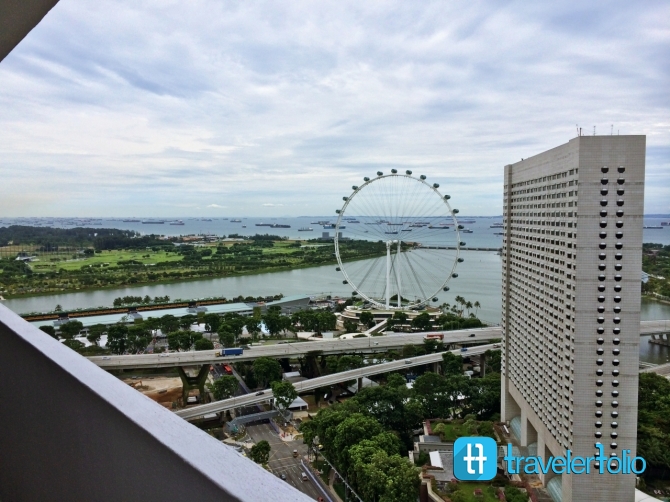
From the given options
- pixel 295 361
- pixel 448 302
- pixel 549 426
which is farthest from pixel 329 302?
pixel 549 426

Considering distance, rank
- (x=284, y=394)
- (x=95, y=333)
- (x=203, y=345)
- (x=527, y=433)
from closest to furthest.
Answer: (x=527, y=433) → (x=284, y=394) → (x=203, y=345) → (x=95, y=333)

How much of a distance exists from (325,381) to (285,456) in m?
1.90

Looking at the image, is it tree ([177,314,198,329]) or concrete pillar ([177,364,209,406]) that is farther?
tree ([177,314,198,329])

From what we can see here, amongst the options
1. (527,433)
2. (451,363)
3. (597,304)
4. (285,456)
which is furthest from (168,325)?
(597,304)

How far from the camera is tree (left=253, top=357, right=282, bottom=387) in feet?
21.8

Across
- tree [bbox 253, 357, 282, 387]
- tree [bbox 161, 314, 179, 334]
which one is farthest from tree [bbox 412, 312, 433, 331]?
tree [bbox 161, 314, 179, 334]

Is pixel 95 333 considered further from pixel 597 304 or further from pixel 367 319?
pixel 597 304

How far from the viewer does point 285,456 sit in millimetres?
4754

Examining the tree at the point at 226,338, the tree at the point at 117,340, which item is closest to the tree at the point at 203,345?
the tree at the point at 226,338

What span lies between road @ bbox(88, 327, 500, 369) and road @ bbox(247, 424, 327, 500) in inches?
67.6

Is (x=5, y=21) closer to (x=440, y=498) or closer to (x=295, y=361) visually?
(x=440, y=498)

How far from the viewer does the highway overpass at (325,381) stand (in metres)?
5.57

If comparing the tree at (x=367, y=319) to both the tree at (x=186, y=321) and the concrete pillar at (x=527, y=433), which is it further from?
the concrete pillar at (x=527, y=433)

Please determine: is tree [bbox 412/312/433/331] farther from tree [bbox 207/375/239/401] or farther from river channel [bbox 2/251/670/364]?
tree [bbox 207/375/239/401]
